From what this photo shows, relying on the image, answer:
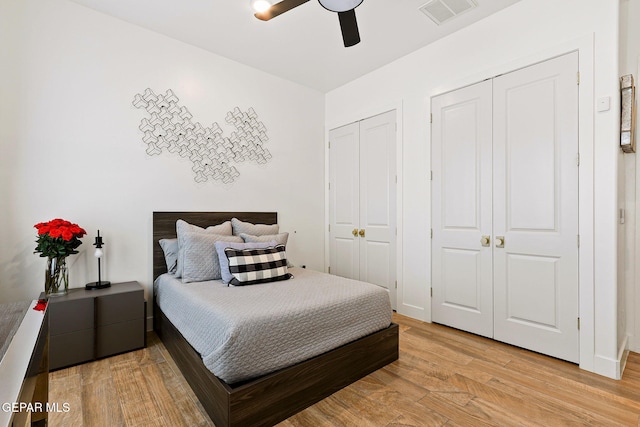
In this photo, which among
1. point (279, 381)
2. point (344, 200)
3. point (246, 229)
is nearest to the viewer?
point (279, 381)

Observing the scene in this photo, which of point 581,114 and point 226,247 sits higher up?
point 581,114

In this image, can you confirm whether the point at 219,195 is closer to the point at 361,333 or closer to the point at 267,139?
the point at 267,139

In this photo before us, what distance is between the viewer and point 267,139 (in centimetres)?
374

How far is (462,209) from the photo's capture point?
2.85 m

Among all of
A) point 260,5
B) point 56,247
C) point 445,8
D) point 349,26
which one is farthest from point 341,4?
point 56,247

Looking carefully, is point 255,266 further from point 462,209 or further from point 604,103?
point 604,103

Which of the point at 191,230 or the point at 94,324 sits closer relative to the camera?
the point at 94,324

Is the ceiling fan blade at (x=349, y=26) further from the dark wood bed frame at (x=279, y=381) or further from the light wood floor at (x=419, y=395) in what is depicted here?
the light wood floor at (x=419, y=395)

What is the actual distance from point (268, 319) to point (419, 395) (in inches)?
41.8

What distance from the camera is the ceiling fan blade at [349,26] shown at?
203cm

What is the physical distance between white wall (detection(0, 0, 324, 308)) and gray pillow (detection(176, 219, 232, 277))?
0.98ft

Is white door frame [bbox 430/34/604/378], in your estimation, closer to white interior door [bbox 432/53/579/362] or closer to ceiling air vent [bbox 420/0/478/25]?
white interior door [bbox 432/53/579/362]

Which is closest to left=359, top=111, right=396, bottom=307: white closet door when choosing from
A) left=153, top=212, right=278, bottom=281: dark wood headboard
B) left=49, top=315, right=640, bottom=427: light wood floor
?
left=49, top=315, right=640, bottom=427: light wood floor

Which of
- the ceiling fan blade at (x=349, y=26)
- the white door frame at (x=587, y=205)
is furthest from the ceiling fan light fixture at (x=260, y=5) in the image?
the white door frame at (x=587, y=205)
